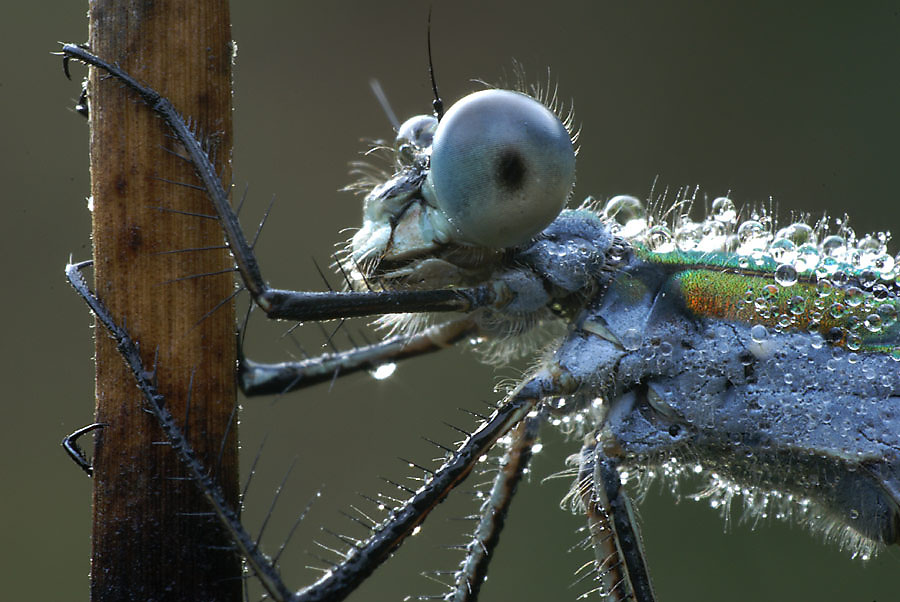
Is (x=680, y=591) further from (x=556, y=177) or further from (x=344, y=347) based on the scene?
(x=556, y=177)

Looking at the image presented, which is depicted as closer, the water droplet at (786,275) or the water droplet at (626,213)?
the water droplet at (786,275)

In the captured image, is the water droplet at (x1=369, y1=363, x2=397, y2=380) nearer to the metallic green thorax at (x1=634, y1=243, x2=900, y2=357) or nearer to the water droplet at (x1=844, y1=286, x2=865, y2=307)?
the metallic green thorax at (x1=634, y1=243, x2=900, y2=357)

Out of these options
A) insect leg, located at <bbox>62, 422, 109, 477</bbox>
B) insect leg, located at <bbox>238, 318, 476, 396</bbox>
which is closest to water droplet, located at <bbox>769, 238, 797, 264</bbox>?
insect leg, located at <bbox>238, 318, 476, 396</bbox>

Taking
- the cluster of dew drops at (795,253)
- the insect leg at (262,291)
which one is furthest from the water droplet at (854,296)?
the insect leg at (262,291)

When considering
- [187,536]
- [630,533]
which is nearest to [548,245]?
[630,533]

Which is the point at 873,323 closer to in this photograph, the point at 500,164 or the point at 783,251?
the point at 783,251

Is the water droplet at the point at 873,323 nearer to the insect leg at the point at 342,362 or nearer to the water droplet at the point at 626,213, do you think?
the water droplet at the point at 626,213

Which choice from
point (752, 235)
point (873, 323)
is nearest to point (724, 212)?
point (752, 235)
